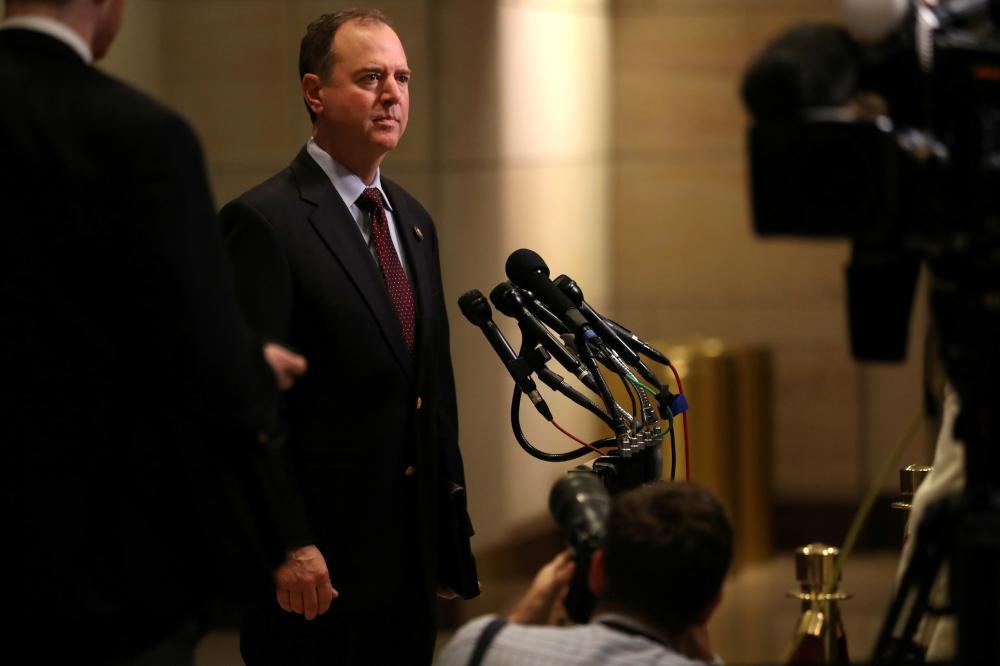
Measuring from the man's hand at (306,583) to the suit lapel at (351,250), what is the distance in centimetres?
38

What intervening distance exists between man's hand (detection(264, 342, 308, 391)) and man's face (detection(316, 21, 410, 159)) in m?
0.94

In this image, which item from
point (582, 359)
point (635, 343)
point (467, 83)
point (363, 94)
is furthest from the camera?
point (467, 83)

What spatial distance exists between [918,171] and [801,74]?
0.20 metres

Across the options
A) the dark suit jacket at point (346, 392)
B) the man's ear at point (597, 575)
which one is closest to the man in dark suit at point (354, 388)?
the dark suit jacket at point (346, 392)

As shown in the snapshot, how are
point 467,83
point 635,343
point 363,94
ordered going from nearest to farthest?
point 635,343 < point 363,94 < point 467,83

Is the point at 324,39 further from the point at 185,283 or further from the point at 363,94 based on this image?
the point at 185,283

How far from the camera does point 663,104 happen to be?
743cm

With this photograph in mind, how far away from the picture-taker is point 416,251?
311cm

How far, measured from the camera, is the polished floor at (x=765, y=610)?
224 inches

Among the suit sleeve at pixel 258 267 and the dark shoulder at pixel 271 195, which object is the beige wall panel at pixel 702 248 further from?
the suit sleeve at pixel 258 267

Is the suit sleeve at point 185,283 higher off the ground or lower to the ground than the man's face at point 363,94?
lower

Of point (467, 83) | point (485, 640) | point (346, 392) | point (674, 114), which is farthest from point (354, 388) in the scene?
point (674, 114)

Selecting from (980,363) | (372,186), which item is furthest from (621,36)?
(980,363)

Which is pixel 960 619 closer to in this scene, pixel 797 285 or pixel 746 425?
pixel 746 425
